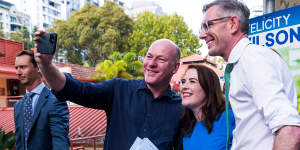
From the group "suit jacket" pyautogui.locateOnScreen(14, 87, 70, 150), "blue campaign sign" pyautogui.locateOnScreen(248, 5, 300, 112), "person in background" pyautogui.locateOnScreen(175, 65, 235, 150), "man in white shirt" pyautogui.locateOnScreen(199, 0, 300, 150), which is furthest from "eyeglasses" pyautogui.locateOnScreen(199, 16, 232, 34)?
"suit jacket" pyautogui.locateOnScreen(14, 87, 70, 150)

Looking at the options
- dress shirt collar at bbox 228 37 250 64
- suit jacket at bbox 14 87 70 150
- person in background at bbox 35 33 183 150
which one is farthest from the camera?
suit jacket at bbox 14 87 70 150

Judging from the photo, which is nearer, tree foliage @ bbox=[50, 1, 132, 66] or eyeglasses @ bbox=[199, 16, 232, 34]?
eyeglasses @ bbox=[199, 16, 232, 34]

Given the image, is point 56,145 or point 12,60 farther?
point 12,60

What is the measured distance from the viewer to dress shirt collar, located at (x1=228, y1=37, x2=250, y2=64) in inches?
51.9

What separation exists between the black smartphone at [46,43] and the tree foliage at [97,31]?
26.7m

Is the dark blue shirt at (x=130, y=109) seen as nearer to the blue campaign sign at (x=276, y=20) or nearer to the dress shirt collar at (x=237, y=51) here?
the dress shirt collar at (x=237, y=51)

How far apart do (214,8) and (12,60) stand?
22171mm

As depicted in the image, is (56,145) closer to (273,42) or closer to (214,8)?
(214,8)

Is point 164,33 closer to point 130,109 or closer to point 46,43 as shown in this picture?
point 130,109

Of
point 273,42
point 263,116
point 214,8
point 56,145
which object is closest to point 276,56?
point 263,116

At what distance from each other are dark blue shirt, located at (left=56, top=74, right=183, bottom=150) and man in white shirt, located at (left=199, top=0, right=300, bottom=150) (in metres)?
0.79

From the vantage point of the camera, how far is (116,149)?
2068 millimetres

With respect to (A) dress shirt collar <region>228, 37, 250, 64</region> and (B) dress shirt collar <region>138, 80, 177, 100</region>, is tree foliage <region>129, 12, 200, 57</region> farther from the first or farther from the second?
(A) dress shirt collar <region>228, 37, 250, 64</region>

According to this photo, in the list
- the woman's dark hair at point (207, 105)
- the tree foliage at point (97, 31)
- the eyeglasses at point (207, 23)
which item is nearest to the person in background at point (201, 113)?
the woman's dark hair at point (207, 105)
